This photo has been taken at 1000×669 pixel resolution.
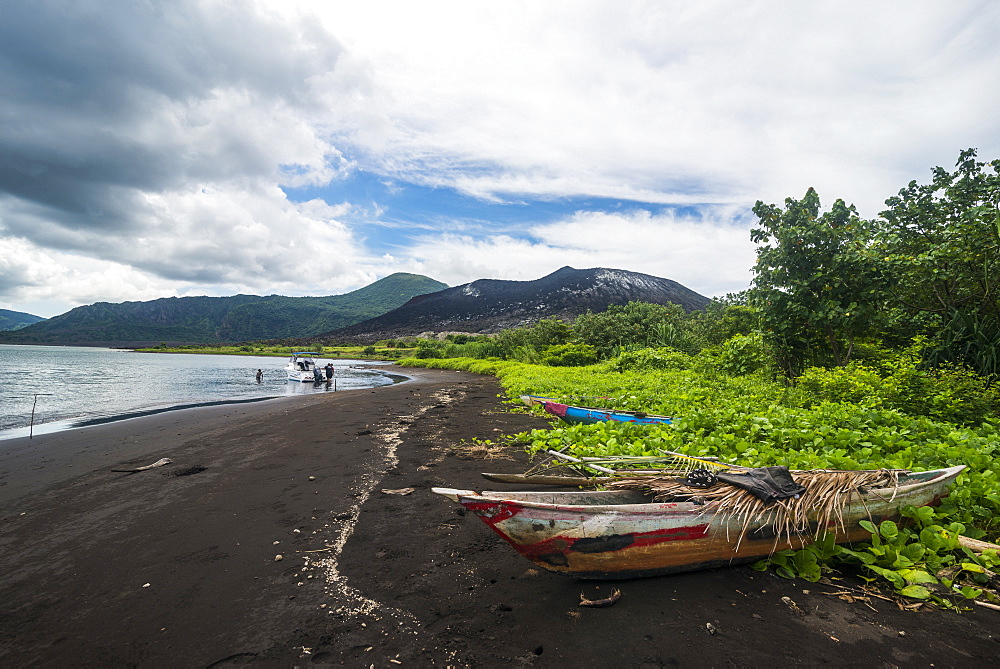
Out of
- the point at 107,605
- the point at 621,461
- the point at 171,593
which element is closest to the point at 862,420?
the point at 621,461

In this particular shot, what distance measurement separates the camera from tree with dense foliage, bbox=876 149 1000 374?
9.37 meters

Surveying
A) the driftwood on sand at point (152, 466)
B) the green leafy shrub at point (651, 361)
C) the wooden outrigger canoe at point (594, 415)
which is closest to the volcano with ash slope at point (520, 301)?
the green leafy shrub at point (651, 361)

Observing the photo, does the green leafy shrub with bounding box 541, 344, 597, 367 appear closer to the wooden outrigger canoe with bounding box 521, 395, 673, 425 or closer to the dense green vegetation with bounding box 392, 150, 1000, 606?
the dense green vegetation with bounding box 392, 150, 1000, 606

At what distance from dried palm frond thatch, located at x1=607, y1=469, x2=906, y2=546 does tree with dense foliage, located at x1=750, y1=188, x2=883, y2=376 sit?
8.75 metres

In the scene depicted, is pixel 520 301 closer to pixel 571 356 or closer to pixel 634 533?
pixel 571 356

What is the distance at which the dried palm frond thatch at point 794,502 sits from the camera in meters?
3.79

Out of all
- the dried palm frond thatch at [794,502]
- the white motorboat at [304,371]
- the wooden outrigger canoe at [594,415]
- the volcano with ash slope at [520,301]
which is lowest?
the white motorboat at [304,371]

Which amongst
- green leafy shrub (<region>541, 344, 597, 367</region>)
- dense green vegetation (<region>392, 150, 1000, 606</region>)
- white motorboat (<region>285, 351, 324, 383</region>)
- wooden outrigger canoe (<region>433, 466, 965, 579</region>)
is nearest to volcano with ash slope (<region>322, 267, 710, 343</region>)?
white motorboat (<region>285, 351, 324, 383</region>)

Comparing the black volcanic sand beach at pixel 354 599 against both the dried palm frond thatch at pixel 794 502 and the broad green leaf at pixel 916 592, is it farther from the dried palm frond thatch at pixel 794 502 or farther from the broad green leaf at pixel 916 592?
the dried palm frond thatch at pixel 794 502

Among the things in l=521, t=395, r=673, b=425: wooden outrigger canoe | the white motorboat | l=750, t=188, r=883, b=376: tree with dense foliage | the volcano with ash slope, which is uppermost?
the volcano with ash slope

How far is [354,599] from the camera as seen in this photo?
3.76 metres

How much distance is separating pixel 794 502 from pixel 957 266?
10552mm

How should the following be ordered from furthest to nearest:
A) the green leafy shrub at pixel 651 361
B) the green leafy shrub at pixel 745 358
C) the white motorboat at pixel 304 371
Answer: the white motorboat at pixel 304 371, the green leafy shrub at pixel 651 361, the green leafy shrub at pixel 745 358

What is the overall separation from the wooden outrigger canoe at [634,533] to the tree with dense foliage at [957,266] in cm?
907
